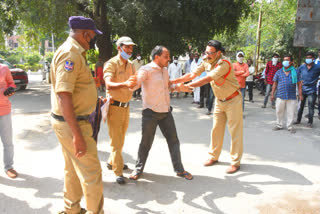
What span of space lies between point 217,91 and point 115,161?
188 centimetres

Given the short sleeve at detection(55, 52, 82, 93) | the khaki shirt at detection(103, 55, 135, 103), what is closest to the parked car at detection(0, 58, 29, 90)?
the khaki shirt at detection(103, 55, 135, 103)

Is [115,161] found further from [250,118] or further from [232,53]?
[232,53]

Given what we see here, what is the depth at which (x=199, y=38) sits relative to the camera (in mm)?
13664

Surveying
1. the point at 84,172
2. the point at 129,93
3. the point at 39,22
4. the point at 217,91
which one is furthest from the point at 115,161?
the point at 39,22

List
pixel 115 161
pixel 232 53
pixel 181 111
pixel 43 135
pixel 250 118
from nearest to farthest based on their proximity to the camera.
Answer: pixel 115 161 < pixel 43 135 < pixel 250 118 < pixel 181 111 < pixel 232 53

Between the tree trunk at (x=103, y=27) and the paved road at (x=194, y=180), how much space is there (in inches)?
277

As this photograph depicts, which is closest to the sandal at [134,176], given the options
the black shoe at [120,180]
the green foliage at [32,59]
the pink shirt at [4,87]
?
the black shoe at [120,180]

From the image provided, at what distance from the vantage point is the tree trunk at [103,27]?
11836 mm

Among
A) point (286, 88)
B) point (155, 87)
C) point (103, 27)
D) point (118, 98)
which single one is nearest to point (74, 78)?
point (118, 98)

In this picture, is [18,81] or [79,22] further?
[18,81]

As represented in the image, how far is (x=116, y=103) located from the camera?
3.72m

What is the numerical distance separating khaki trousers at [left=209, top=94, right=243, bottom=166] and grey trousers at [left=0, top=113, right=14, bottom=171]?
3120mm

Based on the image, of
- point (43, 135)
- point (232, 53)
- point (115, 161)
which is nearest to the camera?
point (115, 161)

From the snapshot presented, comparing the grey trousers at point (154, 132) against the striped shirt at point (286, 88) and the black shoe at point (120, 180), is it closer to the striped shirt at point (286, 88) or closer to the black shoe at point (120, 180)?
the black shoe at point (120, 180)
